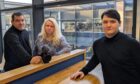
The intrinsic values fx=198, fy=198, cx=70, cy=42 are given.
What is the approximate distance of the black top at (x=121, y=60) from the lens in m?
1.70

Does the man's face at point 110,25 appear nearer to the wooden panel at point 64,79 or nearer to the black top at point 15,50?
the wooden panel at point 64,79

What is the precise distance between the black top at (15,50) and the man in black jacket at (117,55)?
40.2 inches

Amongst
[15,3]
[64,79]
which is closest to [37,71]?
[64,79]

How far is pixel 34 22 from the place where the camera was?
4.57m

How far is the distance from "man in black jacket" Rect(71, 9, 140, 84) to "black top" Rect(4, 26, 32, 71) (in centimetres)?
102

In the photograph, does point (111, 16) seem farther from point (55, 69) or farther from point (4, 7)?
point (4, 7)

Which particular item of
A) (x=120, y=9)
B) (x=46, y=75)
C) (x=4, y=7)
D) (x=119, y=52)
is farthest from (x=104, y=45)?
(x=4, y=7)

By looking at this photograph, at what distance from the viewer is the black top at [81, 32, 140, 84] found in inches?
66.9

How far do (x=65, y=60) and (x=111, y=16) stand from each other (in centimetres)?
105

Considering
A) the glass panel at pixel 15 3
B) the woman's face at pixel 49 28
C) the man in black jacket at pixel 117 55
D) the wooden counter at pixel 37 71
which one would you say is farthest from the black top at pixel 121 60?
the glass panel at pixel 15 3

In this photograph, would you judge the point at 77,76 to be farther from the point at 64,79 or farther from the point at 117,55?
the point at 117,55

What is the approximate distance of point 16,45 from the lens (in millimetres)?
2467

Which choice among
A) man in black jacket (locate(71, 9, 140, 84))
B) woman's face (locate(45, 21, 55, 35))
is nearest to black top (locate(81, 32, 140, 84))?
man in black jacket (locate(71, 9, 140, 84))

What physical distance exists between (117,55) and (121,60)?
0.19 feet
